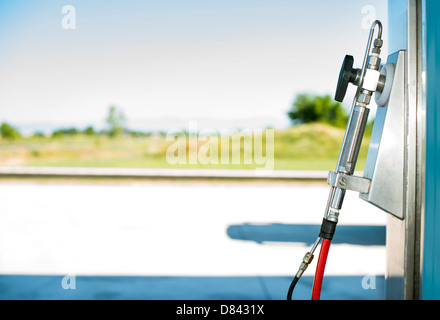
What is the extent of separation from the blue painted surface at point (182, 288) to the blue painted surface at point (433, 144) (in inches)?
72.2

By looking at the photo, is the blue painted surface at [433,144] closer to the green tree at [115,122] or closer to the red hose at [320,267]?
the red hose at [320,267]

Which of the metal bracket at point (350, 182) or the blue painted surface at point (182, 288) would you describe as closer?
the metal bracket at point (350, 182)

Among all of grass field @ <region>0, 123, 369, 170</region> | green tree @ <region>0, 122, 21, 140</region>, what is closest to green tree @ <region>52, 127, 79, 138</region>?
grass field @ <region>0, 123, 369, 170</region>

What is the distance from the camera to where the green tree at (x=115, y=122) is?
17594 millimetres

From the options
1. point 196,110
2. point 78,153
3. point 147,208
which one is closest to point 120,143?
point 78,153

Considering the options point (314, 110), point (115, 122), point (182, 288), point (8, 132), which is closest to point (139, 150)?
point (115, 122)

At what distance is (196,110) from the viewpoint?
1714 cm

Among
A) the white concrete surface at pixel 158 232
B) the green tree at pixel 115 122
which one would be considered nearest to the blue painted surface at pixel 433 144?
the white concrete surface at pixel 158 232

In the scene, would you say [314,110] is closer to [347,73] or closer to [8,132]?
[8,132]

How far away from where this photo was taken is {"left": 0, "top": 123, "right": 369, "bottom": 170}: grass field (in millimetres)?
16078

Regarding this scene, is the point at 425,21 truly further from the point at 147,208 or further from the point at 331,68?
the point at 331,68

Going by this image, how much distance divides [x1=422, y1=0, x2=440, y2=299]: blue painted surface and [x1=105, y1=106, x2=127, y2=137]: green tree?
17.4 m

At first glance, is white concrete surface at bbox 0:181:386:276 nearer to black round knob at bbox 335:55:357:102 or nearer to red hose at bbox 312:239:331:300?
red hose at bbox 312:239:331:300
